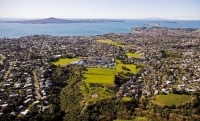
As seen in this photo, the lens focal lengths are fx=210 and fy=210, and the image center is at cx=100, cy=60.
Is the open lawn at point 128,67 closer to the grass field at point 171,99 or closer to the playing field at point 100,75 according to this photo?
Result: the playing field at point 100,75

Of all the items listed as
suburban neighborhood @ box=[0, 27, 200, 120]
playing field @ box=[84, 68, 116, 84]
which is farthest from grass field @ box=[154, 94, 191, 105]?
playing field @ box=[84, 68, 116, 84]

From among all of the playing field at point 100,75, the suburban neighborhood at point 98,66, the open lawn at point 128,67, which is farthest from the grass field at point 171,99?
the open lawn at point 128,67

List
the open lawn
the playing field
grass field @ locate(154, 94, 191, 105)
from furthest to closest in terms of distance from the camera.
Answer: the open lawn < the playing field < grass field @ locate(154, 94, 191, 105)

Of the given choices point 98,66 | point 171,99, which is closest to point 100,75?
point 98,66

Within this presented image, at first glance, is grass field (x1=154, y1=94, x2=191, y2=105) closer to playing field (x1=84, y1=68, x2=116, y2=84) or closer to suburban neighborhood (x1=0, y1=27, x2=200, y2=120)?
suburban neighborhood (x1=0, y1=27, x2=200, y2=120)

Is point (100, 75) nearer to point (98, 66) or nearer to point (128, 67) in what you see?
point (98, 66)

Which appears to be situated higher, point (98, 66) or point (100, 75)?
point (98, 66)
